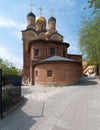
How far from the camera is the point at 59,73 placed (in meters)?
30.7

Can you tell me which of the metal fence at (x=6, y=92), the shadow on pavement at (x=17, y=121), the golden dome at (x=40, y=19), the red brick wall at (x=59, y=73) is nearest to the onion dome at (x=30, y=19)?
the golden dome at (x=40, y=19)

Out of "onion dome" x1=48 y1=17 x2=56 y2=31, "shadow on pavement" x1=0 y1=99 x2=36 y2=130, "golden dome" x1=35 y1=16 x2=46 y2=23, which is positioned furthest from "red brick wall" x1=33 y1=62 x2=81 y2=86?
"onion dome" x1=48 y1=17 x2=56 y2=31

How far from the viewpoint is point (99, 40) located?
824 inches

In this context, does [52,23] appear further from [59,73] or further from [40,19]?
[59,73]

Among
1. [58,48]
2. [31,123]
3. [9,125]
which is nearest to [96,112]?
[31,123]

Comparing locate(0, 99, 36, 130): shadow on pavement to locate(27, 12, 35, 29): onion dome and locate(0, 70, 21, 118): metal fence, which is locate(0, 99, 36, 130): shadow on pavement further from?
locate(27, 12, 35, 29): onion dome

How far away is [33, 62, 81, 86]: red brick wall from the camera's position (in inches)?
1208

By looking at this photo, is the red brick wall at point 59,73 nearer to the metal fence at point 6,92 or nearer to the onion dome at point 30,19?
the metal fence at point 6,92

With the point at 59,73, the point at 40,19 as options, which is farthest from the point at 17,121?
the point at 40,19

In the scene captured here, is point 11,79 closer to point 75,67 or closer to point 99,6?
point 99,6

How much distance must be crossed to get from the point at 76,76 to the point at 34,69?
25.5 feet

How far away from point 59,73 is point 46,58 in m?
7.41

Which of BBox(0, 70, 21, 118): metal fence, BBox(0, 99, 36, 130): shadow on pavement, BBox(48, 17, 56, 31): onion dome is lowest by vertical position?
BBox(0, 99, 36, 130): shadow on pavement

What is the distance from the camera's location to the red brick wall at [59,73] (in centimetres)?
3067
